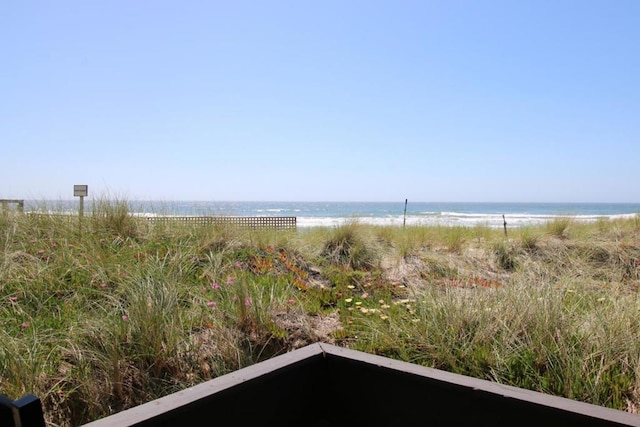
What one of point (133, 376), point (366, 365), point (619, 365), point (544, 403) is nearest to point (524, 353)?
point (619, 365)

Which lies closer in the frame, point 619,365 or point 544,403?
point 544,403

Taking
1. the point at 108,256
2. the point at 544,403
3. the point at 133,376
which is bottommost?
the point at 133,376

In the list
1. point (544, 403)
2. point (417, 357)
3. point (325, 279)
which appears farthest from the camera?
point (325, 279)

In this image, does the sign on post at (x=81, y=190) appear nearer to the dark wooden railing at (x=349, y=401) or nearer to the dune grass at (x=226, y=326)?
the dune grass at (x=226, y=326)

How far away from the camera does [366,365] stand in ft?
5.52

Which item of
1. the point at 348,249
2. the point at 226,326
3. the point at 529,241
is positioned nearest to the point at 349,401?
the point at 226,326

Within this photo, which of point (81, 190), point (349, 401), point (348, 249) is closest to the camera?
point (349, 401)

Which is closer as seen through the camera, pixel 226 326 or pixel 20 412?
pixel 20 412

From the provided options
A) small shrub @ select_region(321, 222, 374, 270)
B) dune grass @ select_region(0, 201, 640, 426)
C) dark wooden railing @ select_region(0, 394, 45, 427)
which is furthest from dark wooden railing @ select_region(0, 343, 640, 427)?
small shrub @ select_region(321, 222, 374, 270)

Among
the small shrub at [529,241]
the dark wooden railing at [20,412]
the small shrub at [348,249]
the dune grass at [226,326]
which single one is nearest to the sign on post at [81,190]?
the dune grass at [226,326]

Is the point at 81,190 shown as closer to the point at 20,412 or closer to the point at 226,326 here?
the point at 226,326

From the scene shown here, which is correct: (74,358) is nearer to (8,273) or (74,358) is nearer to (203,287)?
(203,287)

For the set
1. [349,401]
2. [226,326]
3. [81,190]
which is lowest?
[349,401]

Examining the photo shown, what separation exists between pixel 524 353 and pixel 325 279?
2.63 metres
